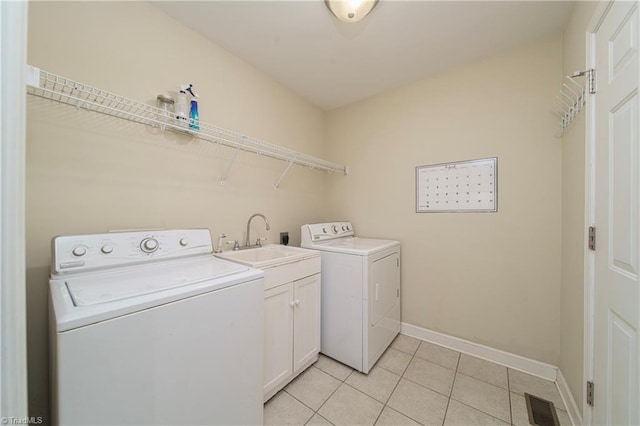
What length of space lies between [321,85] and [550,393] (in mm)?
3155

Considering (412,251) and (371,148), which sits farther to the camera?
(371,148)

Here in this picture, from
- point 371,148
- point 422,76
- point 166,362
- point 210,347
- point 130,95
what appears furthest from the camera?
point 371,148

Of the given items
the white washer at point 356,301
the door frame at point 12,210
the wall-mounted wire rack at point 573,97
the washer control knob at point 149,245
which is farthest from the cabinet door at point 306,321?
the wall-mounted wire rack at point 573,97

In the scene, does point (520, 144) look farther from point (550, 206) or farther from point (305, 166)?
point (305, 166)

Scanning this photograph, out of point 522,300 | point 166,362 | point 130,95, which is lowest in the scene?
point 522,300

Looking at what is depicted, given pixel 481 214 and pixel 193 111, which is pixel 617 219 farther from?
pixel 193 111

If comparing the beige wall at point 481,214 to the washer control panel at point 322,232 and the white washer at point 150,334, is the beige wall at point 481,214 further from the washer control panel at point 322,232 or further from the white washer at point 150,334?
the white washer at point 150,334

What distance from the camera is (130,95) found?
140 cm

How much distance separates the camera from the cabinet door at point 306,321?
164 cm

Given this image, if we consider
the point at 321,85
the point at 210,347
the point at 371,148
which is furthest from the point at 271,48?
the point at 210,347

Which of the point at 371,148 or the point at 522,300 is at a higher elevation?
the point at 371,148

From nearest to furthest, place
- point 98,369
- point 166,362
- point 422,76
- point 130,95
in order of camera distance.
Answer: point 98,369, point 166,362, point 130,95, point 422,76

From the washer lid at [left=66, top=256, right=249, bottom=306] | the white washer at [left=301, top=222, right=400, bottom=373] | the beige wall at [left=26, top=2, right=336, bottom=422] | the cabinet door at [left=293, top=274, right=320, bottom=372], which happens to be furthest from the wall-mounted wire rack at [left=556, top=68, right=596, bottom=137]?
the beige wall at [left=26, top=2, right=336, bottom=422]

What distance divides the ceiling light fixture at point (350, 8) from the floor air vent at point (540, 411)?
2.71 metres
